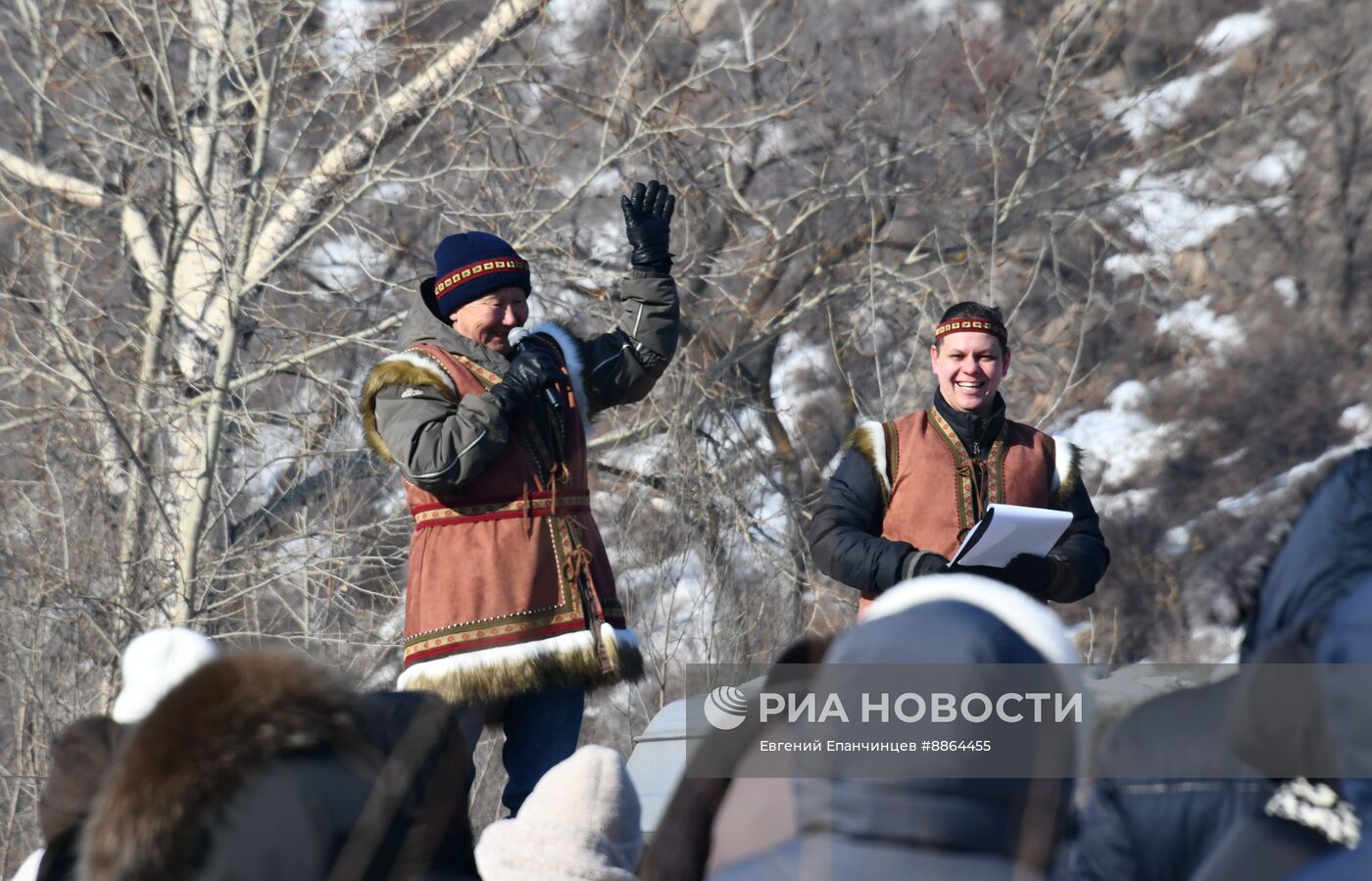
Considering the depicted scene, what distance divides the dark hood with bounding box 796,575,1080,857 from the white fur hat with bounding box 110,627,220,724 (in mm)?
1166

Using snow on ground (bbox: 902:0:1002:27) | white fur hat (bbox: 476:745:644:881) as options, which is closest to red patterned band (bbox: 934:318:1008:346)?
white fur hat (bbox: 476:745:644:881)

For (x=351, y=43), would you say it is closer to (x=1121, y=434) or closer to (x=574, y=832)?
(x=1121, y=434)

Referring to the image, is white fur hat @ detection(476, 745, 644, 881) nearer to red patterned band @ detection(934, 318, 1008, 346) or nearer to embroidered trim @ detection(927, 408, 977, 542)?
embroidered trim @ detection(927, 408, 977, 542)

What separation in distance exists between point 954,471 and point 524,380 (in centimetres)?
105

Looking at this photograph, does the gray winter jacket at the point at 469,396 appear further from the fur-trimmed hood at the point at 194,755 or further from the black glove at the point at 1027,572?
the fur-trimmed hood at the point at 194,755

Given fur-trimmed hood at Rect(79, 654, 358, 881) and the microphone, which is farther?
the microphone

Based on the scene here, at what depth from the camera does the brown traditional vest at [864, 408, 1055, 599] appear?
367 centimetres

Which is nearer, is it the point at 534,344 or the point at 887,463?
the point at 534,344

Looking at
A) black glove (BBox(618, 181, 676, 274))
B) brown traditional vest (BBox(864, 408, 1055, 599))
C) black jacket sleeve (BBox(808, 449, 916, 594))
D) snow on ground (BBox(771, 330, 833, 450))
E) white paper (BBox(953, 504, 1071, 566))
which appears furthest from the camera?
snow on ground (BBox(771, 330, 833, 450))

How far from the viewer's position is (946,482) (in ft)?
12.1

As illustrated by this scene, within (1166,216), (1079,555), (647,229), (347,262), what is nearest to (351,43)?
(347,262)

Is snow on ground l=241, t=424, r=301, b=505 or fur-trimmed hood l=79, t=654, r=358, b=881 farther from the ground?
snow on ground l=241, t=424, r=301, b=505

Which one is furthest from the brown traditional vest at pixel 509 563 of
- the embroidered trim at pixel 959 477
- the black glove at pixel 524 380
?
the embroidered trim at pixel 959 477

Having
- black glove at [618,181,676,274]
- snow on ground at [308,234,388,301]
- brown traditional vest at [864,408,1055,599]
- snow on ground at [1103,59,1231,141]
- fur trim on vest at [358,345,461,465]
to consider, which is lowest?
brown traditional vest at [864,408,1055,599]
